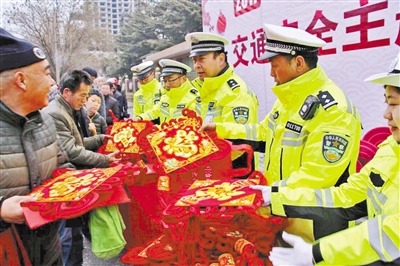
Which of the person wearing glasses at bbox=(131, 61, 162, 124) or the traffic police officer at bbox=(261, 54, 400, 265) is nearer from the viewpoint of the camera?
the traffic police officer at bbox=(261, 54, 400, 265)

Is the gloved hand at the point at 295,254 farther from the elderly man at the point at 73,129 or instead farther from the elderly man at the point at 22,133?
the elderly man at the point at 73,129

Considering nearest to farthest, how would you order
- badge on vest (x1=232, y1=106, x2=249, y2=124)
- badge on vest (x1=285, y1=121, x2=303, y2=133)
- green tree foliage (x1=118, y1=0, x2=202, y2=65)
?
badge on vest (x1=285, y1=121, x2=303, y2=133) → badge on vest (x1=232, y1=106, x2=249, y2=124) → green tree foliage (x1=118, y1=0, x2=202, y2=65)

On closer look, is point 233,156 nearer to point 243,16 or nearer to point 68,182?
point 68,182

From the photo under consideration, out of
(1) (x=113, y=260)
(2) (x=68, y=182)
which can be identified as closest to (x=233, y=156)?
(2) (x=68, y=182)

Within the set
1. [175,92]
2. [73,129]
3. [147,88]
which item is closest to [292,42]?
[73,129]

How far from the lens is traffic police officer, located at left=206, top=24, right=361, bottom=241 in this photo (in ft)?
4.88

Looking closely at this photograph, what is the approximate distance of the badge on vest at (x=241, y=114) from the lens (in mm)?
2484

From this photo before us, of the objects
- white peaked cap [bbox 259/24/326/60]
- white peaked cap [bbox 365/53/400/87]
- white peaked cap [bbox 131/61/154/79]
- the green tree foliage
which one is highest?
the green tree foliage

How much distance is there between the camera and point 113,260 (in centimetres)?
291

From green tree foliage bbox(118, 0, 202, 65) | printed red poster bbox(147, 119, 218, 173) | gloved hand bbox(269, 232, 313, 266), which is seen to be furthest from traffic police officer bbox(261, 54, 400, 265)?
green tree foliage bbox(118, 0, 202, 65)

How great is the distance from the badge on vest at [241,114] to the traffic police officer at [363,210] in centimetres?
110

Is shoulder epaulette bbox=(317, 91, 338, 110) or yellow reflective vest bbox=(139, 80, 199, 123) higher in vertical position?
yellow reflective vest bbox=(139, 80, 199, 123)

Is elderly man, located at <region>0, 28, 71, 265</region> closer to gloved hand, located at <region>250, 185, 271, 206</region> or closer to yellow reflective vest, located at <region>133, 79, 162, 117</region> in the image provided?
gloved hand, located at <region>250, 185, 271, 206</region>

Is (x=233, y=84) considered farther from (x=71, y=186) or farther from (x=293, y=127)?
(x=71, y=186)
